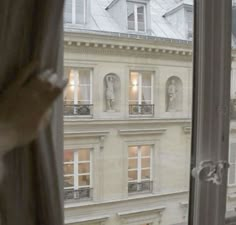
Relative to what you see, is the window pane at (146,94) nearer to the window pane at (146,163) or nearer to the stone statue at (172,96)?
the stone statue at (172,96)

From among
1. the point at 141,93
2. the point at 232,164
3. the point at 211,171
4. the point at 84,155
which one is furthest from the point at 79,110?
the point at 232,164

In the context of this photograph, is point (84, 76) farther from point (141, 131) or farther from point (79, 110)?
point (141, 131)

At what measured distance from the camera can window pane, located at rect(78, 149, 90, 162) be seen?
1154 millimetres

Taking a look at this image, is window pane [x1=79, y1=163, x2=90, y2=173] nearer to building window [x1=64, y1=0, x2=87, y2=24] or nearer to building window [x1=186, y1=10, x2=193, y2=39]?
building window [x1=64, y1=0, x2=87, y2=24]

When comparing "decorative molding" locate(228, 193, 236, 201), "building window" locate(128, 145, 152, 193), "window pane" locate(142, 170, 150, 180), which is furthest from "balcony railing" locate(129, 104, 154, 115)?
"decorative molding" locate(228, 193, 236, 201)

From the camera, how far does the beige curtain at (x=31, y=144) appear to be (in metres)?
0.80

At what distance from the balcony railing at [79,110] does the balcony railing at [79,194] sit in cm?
27

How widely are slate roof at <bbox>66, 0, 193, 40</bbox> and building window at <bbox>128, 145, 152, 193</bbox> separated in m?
0.44

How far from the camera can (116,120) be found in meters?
1.21

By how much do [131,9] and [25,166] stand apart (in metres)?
0.71

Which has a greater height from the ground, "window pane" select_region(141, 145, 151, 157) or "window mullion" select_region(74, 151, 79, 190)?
"window pane" select_region(141, 145, 151, 157)

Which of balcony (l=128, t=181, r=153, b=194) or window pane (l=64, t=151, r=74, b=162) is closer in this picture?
window pane (l=64, t=151, r=74, b=162)

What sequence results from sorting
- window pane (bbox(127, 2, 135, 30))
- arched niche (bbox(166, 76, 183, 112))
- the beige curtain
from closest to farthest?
the beige curtain, window pane (bbox(127, 2, 135, 30)), arched niche (bbox(166, 76, 183, 112))

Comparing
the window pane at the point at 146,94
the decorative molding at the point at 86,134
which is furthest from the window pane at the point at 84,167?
the window pane at the point at 146,94
